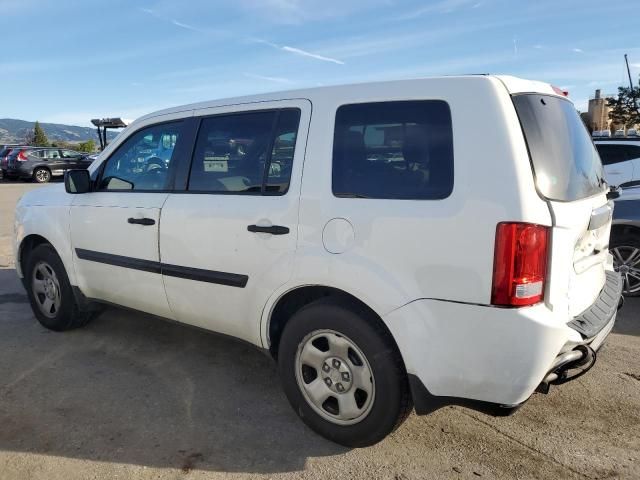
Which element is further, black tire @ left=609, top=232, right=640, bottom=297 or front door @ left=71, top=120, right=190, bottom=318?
black tire @ left=609, top=232, right=640, bottom=297

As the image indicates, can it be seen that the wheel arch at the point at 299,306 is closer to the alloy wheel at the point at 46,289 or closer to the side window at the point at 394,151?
the side window at the point at 394,151

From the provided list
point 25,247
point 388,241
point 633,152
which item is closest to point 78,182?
point 25,247

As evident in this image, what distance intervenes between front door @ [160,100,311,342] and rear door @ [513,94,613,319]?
116 cm

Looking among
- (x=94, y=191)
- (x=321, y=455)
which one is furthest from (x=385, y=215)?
(x=94, y=191)

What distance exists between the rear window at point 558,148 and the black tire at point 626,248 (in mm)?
2527

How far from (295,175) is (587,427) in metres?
2.14

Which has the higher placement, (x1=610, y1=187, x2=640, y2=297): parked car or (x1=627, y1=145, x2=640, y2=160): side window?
(x1=627, y1=145, x2=640, y2=160): side window

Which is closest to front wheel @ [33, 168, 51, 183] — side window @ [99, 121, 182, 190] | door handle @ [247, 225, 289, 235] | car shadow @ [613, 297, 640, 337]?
side window @ [99, 121, 182, 190]

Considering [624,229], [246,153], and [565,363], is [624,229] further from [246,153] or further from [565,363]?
[246,153]

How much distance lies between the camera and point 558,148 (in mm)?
2475

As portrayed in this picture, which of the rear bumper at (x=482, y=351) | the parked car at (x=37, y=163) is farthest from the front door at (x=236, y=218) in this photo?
the parked car at (x=37, y=163)

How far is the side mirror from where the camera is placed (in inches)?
152

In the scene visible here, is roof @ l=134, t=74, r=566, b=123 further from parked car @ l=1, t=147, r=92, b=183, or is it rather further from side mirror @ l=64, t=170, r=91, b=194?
parked car @ l=1, t=147, r=92, b=183

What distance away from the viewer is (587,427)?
9.55ft
